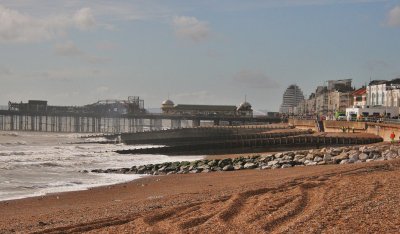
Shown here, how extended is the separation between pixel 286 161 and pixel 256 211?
16.0 m

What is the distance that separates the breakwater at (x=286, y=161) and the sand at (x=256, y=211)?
629 centimetres

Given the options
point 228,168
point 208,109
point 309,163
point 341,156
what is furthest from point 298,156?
point 208,109

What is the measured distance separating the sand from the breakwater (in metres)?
6.29

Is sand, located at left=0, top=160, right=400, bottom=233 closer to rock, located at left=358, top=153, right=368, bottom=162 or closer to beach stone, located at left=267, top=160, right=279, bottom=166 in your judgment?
rock, located at left=358, top=153, right=368, bottom=162

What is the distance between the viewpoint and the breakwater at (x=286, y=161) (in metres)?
25.8

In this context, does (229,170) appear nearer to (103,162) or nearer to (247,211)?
(103,162)

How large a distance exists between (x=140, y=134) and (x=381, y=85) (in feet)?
109

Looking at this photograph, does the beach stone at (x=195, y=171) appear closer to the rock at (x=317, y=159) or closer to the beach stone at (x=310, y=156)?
the beach stone at (x=310, y=156)

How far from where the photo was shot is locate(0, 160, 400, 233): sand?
11.0 m

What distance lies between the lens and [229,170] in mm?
29078

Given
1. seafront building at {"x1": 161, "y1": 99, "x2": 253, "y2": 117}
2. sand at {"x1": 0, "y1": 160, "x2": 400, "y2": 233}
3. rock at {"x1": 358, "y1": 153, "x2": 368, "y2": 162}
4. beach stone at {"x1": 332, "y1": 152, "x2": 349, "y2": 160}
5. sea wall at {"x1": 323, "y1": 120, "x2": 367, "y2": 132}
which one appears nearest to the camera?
sand at {"x1": 0, "y1": 160, "x2": 400, "y2": 233}

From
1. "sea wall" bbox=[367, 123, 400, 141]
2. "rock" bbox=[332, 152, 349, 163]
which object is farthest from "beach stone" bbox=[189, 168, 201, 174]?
"sea wall" bbox=[367, 123, 400, 141]

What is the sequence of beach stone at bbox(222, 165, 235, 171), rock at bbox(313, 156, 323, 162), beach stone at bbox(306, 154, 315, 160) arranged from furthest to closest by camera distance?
beach stone at bbox(222, 165, 235, 171), beach stone at bbox(306, 154, 315, 160), rock at bbox(313, 156, 323, 162)

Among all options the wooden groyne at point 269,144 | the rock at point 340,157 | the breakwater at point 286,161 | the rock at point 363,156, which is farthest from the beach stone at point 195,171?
the wooden groyne at point 269,144
